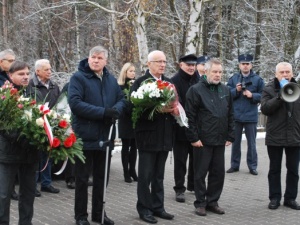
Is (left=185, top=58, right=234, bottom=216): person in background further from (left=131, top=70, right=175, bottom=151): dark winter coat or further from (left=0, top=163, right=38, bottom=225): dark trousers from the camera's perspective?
(left=0, top=163, right=38, bottom=225): dark trousers

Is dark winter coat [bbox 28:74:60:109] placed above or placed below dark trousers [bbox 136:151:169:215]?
above

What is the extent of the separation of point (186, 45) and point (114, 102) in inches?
428

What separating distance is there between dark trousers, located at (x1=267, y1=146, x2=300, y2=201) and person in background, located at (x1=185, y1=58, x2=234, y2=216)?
802mm

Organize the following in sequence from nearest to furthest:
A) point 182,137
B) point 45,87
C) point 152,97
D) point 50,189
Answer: point 152,97 < point 182,137 < point 45,87 < point 50,189

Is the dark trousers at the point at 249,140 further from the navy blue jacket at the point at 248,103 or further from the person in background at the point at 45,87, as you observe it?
the person in background at the point at 45,87

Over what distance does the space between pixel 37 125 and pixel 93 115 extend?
102 cm

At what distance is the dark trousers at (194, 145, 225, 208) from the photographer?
7.75 meters

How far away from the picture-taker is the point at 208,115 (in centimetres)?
768

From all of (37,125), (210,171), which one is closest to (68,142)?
(37,125)

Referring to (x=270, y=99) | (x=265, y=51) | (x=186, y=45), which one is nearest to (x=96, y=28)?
(x=265, y=51)

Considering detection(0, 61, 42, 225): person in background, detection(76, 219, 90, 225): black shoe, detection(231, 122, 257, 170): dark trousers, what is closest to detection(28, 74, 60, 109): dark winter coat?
detection(0, 61, 42, 225): person in background

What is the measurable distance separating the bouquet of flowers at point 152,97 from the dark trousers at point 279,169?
75.8 inches

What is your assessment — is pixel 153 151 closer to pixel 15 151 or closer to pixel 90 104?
pixel 90 104

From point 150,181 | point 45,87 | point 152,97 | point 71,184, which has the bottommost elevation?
point 71,184
